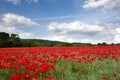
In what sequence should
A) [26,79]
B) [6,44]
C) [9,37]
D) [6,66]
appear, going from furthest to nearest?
[9,37] < [6,44] < [6,66] < [26,79]

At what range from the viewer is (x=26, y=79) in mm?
7426

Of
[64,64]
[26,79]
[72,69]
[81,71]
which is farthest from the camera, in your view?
[64,64]

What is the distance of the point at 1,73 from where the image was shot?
8.73 meters

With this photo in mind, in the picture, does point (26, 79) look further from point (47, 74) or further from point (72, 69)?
point (72, 69)

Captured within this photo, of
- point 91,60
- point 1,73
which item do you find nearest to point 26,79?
point 1,73

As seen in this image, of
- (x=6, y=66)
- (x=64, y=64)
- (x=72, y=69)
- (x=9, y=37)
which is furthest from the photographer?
(x=9, y=37)

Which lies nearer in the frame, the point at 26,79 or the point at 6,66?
the point at 26,79

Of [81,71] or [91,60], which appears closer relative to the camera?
[81,71]

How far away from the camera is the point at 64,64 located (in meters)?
11.1

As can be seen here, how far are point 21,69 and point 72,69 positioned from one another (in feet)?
7.15

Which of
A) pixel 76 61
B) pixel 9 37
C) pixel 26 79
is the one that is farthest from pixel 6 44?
pixel 26 79

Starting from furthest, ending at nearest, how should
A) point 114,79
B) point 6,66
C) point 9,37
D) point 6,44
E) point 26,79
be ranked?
point 9,37
point 6,44
point 6,66
point 114,79
point 26,79

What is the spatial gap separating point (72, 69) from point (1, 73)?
2.90 meters

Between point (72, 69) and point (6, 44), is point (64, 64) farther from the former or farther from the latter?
point (6, 44)
